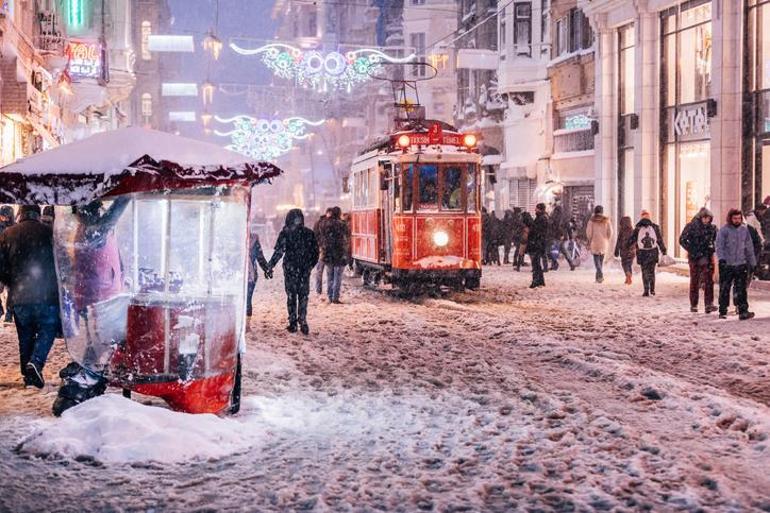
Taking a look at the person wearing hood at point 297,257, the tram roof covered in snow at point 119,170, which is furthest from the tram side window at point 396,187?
the tram roof covered in snow at point 119,170

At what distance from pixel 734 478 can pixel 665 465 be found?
0.50 meters

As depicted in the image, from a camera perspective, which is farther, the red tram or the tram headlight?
the tram headlight

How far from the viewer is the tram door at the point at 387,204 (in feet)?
74.3

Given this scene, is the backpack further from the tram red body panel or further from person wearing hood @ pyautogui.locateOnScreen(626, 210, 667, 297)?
the tram red body panel

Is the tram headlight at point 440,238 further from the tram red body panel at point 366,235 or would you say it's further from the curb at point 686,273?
the curb at point 686,273

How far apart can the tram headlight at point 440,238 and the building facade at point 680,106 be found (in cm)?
737

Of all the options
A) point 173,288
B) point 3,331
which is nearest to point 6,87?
point 3,331

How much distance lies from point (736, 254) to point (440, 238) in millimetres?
6972

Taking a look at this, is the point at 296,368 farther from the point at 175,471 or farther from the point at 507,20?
the point at 507,20

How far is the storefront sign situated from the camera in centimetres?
2751

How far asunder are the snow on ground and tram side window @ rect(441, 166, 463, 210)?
765 cm

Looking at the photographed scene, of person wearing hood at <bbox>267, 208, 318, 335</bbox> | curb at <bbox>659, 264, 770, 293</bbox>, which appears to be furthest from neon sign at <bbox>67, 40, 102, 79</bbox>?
person wearing hood at <bbox>267, 208, 318, 335</bbox>

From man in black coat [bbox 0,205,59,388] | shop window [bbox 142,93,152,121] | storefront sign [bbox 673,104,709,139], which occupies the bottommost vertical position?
man in black coat [bbox 0,205,59,388]

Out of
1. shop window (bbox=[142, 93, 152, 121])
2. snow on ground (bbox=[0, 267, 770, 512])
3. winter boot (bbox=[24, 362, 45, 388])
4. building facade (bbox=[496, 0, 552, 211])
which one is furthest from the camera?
shop window (bbox=[142, 93, 152, 121])
